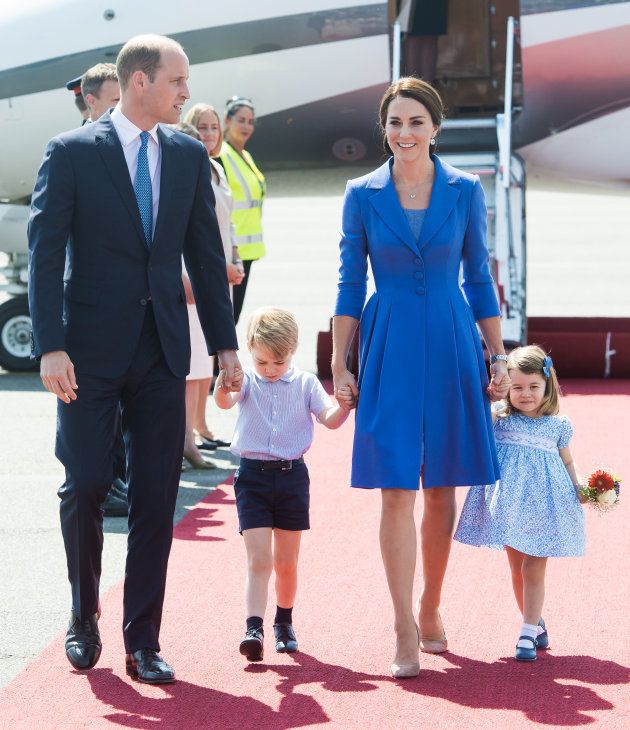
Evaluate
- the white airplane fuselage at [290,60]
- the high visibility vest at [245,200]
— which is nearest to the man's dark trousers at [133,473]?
the high visibility vest at [245,200]

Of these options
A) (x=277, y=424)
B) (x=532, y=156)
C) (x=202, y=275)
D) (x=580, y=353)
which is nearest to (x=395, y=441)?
(x=277, y=424)

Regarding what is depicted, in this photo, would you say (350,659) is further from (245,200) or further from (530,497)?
(245,200)

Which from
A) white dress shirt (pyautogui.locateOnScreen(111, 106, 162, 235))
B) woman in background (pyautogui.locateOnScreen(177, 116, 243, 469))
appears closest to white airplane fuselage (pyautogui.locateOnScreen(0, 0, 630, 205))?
woman in background (pyautogui.locateOnScreen(177, 116, 243, 469))

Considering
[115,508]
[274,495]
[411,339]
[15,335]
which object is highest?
[15,335]

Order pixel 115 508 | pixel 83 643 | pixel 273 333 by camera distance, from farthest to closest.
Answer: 1. pixel 115 508
2. pixel 273 333
3. pixel 83 643

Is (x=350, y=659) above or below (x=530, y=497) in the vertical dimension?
below

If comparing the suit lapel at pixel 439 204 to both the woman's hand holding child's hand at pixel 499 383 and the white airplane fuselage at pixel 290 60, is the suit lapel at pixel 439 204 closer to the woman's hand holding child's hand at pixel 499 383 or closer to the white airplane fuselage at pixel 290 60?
the woman's hand holding child's hand at pixel 499 383

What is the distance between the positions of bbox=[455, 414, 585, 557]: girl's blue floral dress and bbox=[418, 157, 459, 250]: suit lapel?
0.64 meters

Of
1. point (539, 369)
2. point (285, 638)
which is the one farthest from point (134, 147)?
point (285, 638)

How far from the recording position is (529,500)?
3977 millimetres

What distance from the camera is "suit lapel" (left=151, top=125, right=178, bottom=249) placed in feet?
12.3

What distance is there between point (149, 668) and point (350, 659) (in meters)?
0.59

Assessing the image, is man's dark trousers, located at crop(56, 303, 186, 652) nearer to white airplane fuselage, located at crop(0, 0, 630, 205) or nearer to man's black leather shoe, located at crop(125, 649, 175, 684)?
man's black leather shoe, located at crop(125, 649, 175, 684)

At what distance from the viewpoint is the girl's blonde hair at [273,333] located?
400 centimetres
